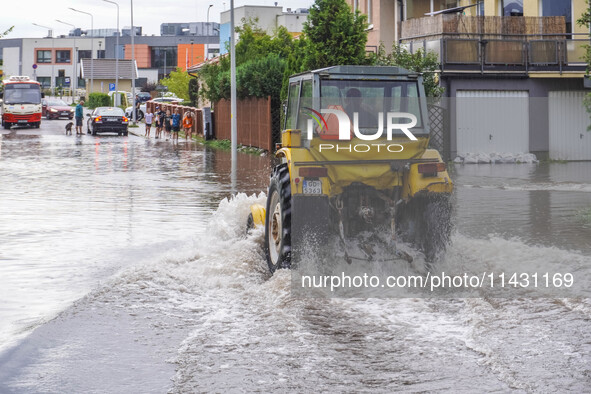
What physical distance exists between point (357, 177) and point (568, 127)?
2269 centimetres

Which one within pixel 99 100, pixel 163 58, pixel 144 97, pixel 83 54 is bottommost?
pixel 99 100

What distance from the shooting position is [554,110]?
30.2 metres

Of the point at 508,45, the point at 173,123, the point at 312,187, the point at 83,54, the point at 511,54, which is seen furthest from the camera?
the point at 83,54

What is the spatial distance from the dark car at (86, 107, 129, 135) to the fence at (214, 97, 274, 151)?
8807mm

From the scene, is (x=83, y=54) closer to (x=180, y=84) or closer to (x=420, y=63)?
(x=180, y=84)

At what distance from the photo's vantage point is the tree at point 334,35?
2758 centimetres

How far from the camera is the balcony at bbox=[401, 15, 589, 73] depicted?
96.9 ft

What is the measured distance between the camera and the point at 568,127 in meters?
30.4

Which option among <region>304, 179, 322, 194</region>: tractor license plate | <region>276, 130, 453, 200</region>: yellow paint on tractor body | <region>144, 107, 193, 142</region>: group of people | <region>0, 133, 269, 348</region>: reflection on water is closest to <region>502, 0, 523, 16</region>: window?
<region>0, 133, 269, 348</region>: reflection on water

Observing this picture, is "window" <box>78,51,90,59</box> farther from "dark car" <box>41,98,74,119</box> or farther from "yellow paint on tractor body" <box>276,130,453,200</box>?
"yellow paint on tractor body" <box>276,130,453,200</box>

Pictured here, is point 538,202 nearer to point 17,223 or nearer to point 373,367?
point 17,223

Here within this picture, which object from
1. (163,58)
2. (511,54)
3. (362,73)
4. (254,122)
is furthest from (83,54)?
(362,73)

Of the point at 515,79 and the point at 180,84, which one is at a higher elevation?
the point at 180,84

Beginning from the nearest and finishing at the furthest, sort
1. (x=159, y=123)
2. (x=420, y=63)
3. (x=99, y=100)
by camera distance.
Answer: (x=420, y=63) < (x=159, y=123) < (x=99, y=100)
